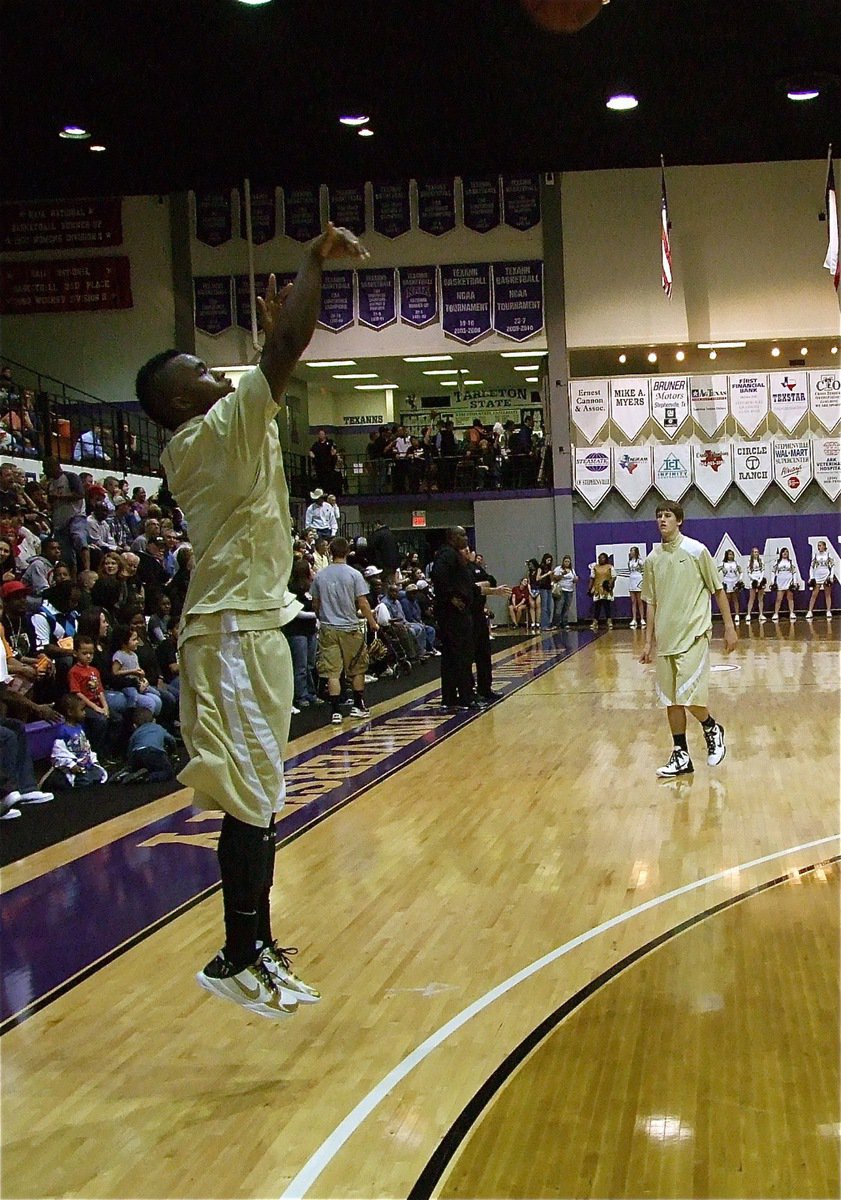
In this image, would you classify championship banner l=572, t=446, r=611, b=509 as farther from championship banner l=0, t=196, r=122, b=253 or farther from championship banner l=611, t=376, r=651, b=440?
championship banner l=0, t=196, r=122, b=253

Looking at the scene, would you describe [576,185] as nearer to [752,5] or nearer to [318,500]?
[318,500]

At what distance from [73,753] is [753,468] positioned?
69.9 ft

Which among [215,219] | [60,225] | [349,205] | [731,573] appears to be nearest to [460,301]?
[349,205]

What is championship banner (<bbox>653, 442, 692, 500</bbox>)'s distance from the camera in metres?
27.6

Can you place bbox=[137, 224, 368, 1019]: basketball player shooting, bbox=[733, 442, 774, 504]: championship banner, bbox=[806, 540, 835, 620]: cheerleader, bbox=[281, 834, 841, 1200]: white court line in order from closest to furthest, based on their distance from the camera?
1. bbox=[281, 834, 841, 1200]: white court line
2. bbox=[137, 224, 368, 1019]: basketball player shooting
3. bbox=[806, 540, 835, 620]: cheerleader
4. bbox=[733, 442, 774, 504]: championship banner

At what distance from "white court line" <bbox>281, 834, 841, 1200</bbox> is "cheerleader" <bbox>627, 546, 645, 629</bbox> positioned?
65.7 feet

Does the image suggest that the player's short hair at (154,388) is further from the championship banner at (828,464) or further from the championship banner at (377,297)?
the championship banner at (828,464)

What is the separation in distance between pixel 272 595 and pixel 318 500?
19.5 metres

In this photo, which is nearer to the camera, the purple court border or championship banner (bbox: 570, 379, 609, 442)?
the purple court border

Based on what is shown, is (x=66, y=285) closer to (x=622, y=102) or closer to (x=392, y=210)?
(x=392, y=210)

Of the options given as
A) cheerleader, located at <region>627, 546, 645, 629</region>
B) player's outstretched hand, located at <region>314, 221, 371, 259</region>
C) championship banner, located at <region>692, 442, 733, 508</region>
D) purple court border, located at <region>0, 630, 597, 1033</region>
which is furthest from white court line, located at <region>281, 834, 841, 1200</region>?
championship banner, located at <region>692, 442, 733, 508</region>

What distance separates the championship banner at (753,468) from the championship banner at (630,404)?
7.11ft

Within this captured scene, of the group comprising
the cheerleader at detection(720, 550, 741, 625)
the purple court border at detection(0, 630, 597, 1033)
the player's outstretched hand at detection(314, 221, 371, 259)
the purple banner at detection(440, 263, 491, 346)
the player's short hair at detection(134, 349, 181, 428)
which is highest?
the purple banner at detection(440, 263, 491, 346)

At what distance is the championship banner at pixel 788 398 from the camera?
27.5 metres
